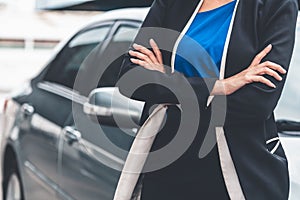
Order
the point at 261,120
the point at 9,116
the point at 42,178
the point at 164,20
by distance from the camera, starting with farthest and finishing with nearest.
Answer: the point at 9,116 → the point at 42,178 → the point at 164,20 → the point at 261,120

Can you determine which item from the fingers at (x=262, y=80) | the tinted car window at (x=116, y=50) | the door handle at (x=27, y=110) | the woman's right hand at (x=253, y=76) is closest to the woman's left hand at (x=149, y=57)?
the woman's right hand at (x=253, y=76)

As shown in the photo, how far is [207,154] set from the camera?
7.74 feet

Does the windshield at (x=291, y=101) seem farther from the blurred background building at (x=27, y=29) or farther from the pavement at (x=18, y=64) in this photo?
the blurred background building at (x=27, y=29)

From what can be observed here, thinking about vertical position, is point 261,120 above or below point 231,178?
above

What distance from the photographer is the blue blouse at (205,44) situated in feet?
7.54

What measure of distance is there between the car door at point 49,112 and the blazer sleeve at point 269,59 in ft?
7.17

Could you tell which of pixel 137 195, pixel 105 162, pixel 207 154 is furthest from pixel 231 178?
pixel 105 162

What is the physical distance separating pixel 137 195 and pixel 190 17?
25.4 inches

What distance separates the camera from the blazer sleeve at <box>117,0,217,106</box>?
2.28 metres

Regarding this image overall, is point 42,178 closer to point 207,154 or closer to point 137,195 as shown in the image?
point 137,195

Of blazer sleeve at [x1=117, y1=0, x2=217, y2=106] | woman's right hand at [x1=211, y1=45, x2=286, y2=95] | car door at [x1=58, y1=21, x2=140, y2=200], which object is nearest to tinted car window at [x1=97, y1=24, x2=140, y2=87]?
car door at [x1=58, y1=21, x2=140, y2=200]

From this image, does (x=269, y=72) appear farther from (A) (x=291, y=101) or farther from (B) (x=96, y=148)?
(B) (x=96, y=148)

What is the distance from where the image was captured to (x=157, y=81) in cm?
234

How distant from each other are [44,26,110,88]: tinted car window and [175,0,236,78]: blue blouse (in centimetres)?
207
